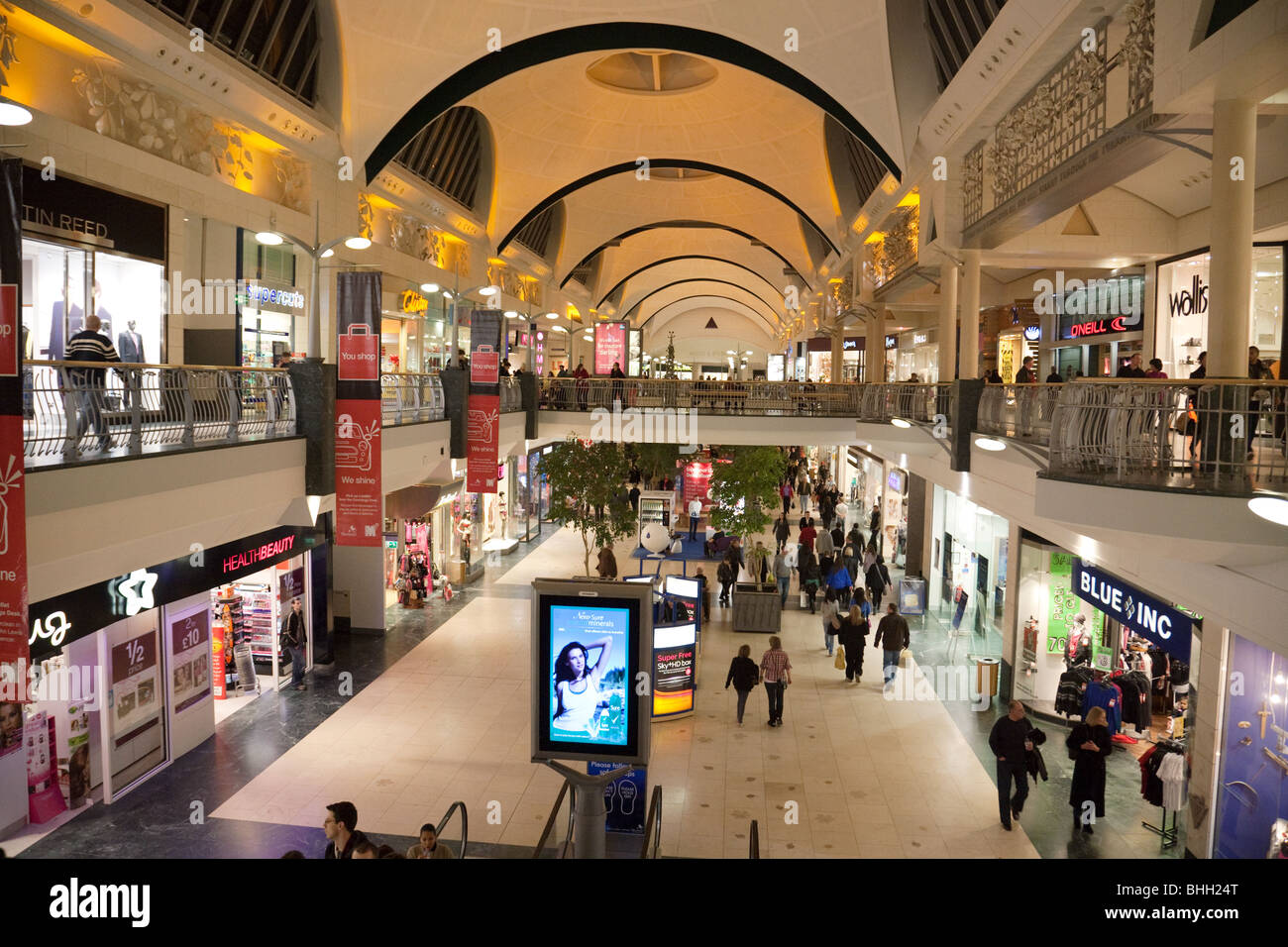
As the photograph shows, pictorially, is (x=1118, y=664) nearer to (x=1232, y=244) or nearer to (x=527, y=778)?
(x=1232, y=244)

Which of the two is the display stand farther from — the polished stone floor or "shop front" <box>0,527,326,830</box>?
"shop front" <box>0,527,326,830</box>

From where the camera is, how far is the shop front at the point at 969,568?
15.4 meters

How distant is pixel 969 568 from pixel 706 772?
8.61 meters

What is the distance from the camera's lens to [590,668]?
8633 millimetres

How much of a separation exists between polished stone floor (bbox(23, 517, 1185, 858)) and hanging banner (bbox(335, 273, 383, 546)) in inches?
123

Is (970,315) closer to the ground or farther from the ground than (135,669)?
farther from the ground

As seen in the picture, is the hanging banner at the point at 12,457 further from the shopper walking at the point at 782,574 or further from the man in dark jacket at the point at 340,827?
the shopper walking at the point at 782,574

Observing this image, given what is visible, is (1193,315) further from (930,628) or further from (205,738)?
(205,738)

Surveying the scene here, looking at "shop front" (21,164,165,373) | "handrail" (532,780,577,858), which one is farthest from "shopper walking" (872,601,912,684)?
"shop front" (21,164,165,373)

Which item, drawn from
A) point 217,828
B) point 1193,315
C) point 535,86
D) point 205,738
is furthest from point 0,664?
point 535,86

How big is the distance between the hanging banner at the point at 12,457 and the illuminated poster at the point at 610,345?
73.1 ft

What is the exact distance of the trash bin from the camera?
1355 cm

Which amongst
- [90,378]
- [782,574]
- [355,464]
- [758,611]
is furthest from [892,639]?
[90,378]

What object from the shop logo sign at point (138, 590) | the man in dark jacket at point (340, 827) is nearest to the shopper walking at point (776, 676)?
the man in dark jacket at point (340, 827)
